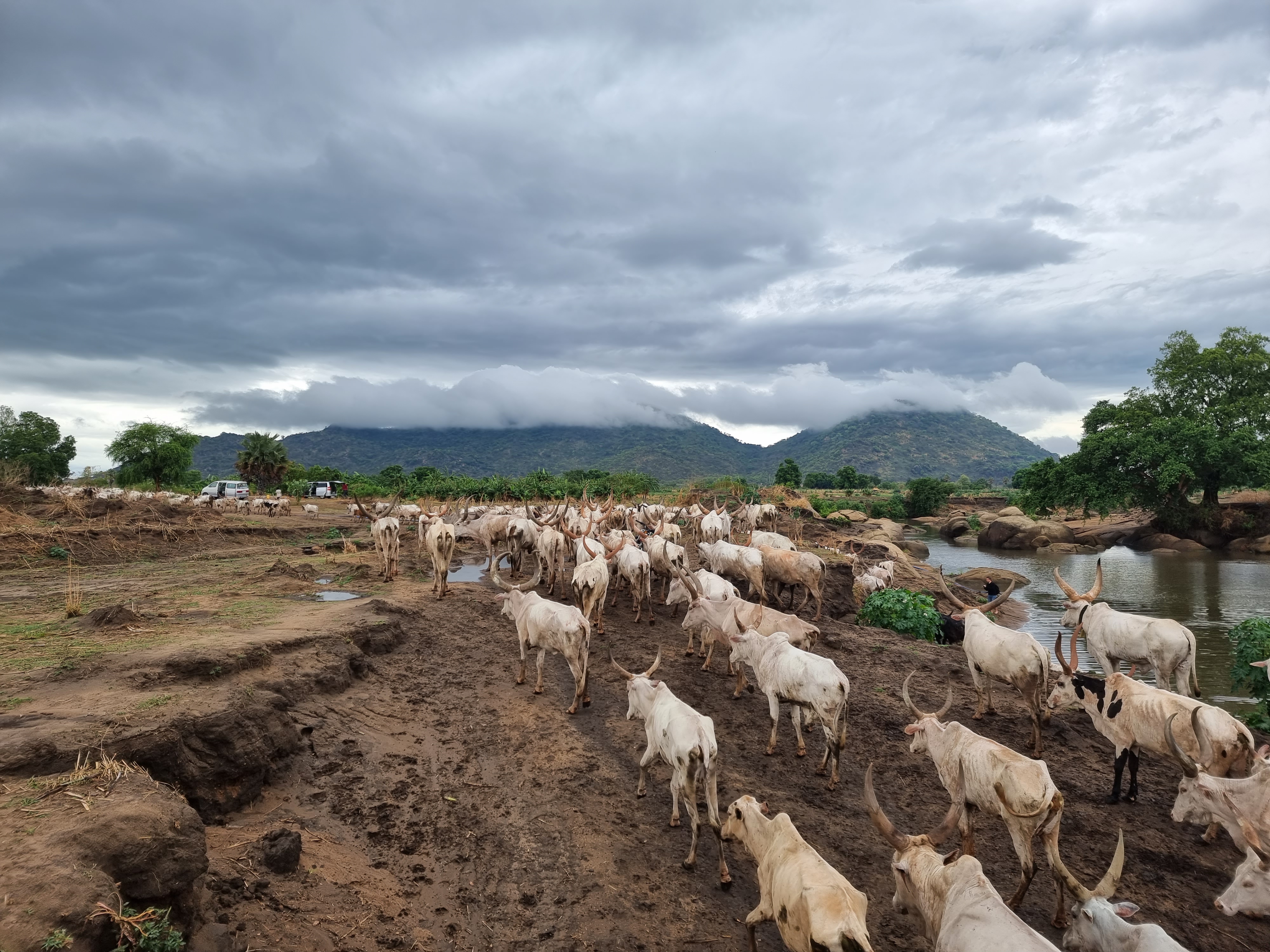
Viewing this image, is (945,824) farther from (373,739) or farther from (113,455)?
(113,455)

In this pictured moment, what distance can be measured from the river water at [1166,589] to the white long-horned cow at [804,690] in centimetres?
865

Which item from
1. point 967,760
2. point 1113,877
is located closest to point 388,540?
point 967,760

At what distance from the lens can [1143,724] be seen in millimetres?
7016

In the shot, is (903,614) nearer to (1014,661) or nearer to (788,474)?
(1014,661)

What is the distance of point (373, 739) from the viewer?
8.36 metres

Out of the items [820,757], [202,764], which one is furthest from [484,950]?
[820,757]

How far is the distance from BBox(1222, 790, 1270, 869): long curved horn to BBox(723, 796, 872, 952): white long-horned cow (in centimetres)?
337

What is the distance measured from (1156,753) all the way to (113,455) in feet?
272

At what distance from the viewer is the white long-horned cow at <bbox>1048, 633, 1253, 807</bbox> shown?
21.7 ft

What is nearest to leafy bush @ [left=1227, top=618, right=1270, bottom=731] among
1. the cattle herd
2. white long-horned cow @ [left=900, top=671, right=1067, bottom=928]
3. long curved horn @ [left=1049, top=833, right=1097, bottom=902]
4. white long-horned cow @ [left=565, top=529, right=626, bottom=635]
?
the cattle herd

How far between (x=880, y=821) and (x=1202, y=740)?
4158mm

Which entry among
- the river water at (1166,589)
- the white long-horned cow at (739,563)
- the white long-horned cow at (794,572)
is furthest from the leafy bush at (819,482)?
the white long-horned cow at (739,563)

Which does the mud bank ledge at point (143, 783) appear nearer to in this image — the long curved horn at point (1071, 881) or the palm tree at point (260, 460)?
the long curved horn at point (1071, 881)

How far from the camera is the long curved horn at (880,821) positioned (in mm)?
4988
